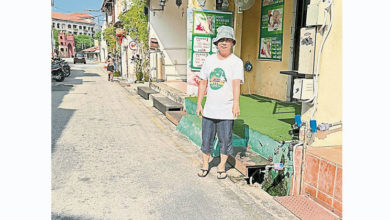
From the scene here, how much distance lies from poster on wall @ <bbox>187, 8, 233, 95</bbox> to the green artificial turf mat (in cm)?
132

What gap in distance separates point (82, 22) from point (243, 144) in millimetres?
127447

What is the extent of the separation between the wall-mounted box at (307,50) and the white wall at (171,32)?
12915mm

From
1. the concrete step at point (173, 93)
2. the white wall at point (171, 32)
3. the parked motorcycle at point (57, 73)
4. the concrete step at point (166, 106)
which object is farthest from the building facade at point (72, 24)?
the concrete step at point (166, 106)

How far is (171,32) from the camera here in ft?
54.6

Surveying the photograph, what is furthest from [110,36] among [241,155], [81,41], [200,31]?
[81,41]

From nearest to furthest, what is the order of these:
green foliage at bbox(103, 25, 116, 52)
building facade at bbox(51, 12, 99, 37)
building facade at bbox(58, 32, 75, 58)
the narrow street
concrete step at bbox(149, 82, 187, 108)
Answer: the narrow street, concrete step at bbox(149, 82, 187, 108), green foliage at bbox(103, 25, 116, 52), building facade at bbox(58, 32, 75, 58), building facade at bbox(51, 12, 99, 37)

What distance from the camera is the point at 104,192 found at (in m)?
3.92

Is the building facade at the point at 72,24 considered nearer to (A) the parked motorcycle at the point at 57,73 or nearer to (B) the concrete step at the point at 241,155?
(A) the parked motorcycle at the point at 57,73

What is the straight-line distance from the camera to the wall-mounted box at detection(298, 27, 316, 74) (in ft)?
12.1

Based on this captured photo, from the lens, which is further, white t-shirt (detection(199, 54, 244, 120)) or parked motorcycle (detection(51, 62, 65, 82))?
parked motorcycle (detection(51, 62, 65, 82))

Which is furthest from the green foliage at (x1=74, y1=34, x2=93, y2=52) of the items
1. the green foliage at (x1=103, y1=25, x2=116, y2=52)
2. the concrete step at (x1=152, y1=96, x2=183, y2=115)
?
the concrete step at (x1=152, y1=96, x2=183, y2=115)

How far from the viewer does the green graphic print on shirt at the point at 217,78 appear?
4.13m

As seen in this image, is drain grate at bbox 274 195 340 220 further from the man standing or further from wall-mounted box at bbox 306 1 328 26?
wall-mounted box at bbox 306 1 328 26

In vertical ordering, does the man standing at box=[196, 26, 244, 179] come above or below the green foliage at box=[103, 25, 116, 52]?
below
